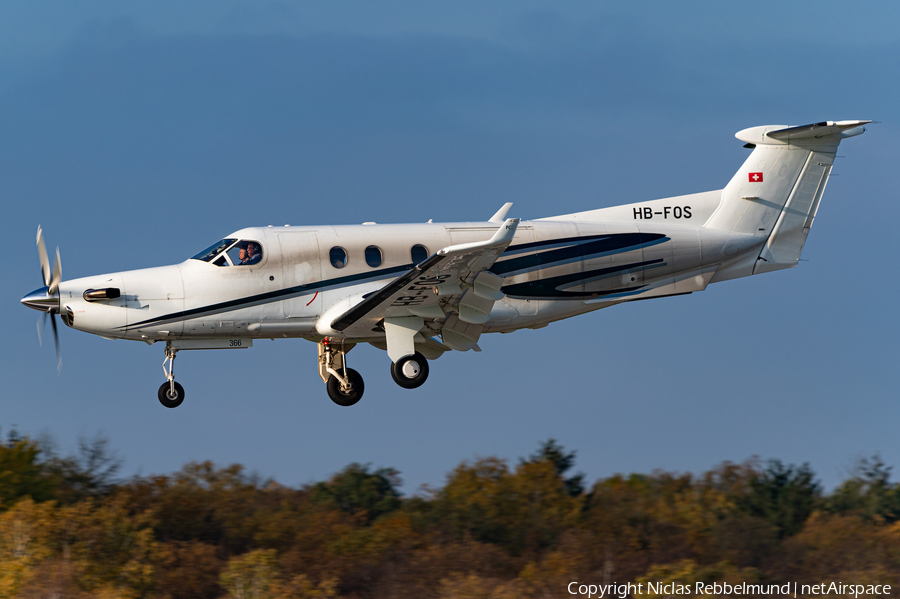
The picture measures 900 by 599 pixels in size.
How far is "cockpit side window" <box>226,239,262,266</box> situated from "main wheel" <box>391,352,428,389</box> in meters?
3.34

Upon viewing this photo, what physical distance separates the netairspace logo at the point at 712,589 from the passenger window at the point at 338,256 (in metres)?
7.63

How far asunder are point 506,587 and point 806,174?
11.3 m

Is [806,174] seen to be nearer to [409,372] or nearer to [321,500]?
[409,372]

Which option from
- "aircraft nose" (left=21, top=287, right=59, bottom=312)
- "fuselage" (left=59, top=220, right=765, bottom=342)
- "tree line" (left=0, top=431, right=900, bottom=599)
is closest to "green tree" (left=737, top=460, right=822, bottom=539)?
"tree line" (left=0, top=431, right=900, bottom=599)

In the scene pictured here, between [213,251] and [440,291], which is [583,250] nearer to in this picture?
[440,291]

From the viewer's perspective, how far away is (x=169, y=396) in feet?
60.8

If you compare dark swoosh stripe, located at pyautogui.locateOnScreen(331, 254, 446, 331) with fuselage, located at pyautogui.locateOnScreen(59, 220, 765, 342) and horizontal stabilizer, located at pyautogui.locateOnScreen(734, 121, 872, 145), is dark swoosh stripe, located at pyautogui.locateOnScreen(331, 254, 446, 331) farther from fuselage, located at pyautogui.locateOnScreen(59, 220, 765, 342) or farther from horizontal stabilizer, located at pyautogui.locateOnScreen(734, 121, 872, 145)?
horizontal stabilizer, located at pyautogui.locateOnScreen(734, 121, 872, 145)

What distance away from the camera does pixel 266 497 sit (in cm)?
2325

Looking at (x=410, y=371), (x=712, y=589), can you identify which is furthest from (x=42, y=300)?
(x=712, y=589)

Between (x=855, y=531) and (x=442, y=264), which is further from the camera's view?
(x=855, y=531)

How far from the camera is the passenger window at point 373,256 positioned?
61.8 ft

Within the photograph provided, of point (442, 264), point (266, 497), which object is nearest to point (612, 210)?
point (442, 264)

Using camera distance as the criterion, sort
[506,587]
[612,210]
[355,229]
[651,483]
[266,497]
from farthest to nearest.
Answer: [651,483]
[266,497]
[612,210]
[355,229]
[506,587]

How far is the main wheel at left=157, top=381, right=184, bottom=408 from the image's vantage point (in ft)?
60.7
